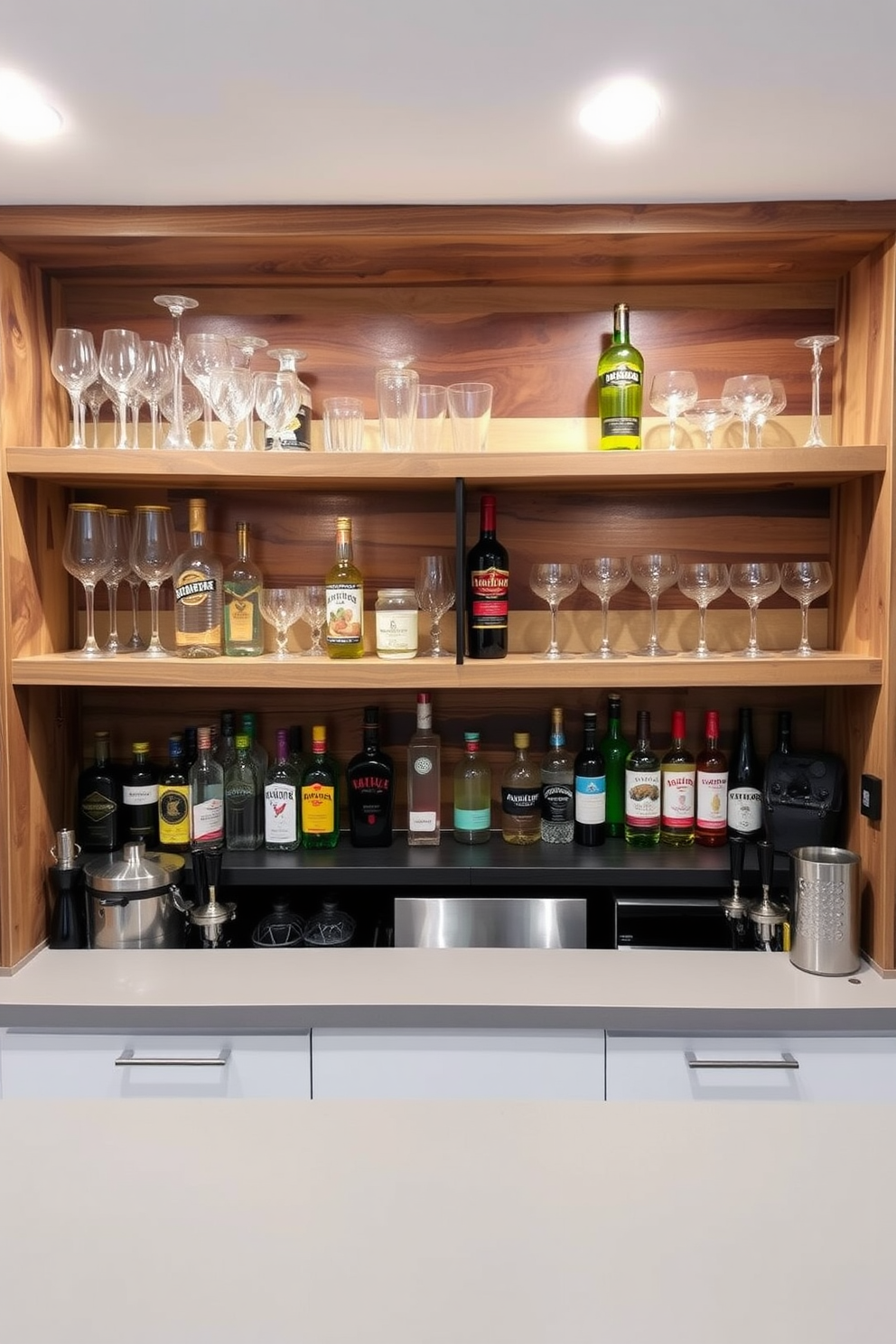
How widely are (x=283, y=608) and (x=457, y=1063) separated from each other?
3.31 feet

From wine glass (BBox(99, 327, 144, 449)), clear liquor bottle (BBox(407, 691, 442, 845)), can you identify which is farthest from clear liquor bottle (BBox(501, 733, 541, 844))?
wine glass (BBox(99, 327, 144, 449))

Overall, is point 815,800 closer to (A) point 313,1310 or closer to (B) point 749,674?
(B) point 749,674

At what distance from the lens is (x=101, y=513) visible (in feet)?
6.79

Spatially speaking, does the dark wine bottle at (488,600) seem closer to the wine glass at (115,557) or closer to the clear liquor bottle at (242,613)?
the clear liquor bottle at (242,613)

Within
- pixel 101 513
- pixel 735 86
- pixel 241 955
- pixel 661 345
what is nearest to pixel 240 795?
pixel 241 955

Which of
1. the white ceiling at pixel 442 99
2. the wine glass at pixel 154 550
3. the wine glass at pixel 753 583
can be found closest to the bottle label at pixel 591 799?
the wine glass at pixel 753 583

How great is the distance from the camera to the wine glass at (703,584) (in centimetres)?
211

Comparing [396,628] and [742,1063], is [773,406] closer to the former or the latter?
[396,628]

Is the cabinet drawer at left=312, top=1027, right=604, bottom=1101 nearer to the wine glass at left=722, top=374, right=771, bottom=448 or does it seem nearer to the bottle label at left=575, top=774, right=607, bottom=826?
the bottle label at left=575, top=774, right=607, bottom=826

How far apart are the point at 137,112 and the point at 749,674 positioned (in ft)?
4.96

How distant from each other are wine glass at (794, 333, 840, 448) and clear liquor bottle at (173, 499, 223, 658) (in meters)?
1.31

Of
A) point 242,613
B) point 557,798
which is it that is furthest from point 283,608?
point 557,798

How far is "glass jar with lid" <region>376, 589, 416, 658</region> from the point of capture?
2.07 m

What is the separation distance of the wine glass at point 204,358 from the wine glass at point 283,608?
343 mm
